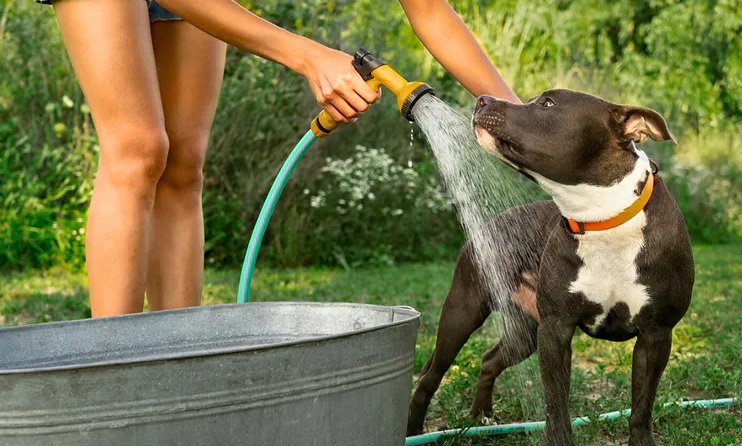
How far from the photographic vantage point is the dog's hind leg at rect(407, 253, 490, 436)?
10.4 ft

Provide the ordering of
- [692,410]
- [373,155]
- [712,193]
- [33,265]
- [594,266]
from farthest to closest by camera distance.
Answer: [712,193] < [373,155] < [33,265] < [692,410] < [594,266]

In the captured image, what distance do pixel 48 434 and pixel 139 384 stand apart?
0.61 feet

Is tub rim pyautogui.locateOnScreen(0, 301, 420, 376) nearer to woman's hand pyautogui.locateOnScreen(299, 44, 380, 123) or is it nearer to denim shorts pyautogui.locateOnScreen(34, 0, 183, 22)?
woman's hand pyautogui.locateOnScreen(299, 44, 380, 123)

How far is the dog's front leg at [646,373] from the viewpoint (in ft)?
8.96

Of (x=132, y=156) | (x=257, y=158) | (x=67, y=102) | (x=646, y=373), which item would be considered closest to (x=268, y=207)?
(x=132, y=156)

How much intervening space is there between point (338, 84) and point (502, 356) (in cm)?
140

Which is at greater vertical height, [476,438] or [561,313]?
[561,313]

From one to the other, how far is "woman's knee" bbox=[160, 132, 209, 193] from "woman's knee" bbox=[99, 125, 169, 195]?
0.32m

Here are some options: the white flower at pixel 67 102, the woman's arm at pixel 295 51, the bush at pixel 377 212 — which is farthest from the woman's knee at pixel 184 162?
the white flower at pixel 67 102

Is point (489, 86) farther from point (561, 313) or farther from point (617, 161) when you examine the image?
point (561, 313)

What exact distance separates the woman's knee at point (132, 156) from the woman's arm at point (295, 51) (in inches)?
14.9

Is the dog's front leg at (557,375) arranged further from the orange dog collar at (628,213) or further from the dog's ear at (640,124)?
the dog's ear at (640,124)

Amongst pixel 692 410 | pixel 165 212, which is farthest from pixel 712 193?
pixel 165 212

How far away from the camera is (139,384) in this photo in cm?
179
